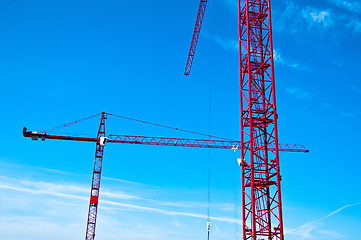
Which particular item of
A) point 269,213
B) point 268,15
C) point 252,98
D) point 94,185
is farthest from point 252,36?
point 94,185

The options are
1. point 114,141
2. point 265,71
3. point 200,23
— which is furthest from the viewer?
point 114,141

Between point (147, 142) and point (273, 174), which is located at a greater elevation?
point (147, 142)

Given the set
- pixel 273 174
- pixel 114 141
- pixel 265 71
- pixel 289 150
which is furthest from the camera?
pixel 289 150

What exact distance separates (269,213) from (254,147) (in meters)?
8.43

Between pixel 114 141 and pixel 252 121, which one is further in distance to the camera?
pixel 114 141

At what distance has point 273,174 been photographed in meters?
46.6

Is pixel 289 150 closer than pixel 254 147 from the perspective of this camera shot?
No

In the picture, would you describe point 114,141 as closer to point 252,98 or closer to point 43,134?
point 43,134

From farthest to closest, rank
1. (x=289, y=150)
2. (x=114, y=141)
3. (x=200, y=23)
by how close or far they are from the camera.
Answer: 1. (x=289, y=150)
2. (x=114, y=141)
3. (x=200, y=23)

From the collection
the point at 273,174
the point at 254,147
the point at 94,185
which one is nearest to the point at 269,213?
the point at 273,174

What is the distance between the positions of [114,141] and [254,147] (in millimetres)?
69343

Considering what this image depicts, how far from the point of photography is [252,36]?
51844mm

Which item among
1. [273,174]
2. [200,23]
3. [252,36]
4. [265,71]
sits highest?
[200,23]

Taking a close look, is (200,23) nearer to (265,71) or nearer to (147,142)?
(147,142)
